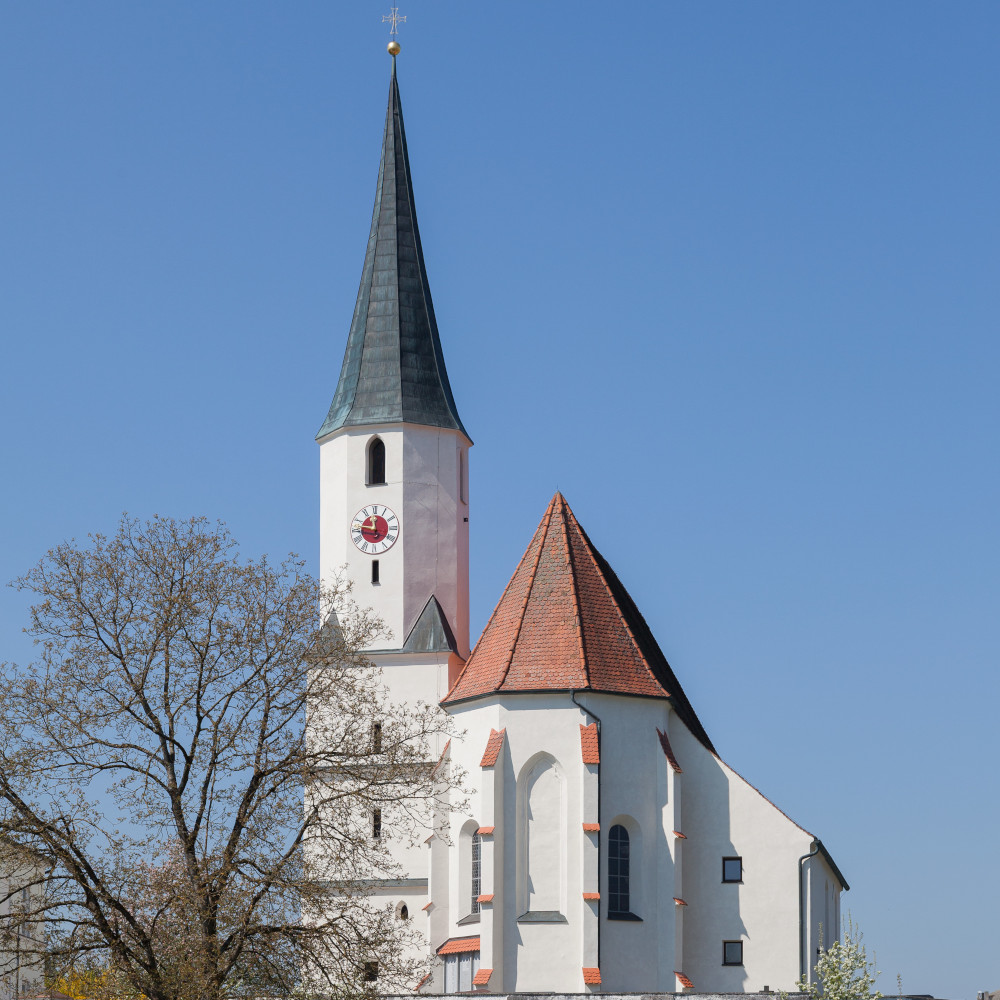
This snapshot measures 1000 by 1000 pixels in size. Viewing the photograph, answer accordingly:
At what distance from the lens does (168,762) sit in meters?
25.4

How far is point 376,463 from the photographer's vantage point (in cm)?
4700

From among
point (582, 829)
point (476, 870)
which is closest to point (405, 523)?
point (476, 870)

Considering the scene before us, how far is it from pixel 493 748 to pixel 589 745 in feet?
7.09

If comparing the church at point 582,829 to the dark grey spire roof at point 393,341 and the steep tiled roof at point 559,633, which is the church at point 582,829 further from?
the dark grey spire roof at point 393,341

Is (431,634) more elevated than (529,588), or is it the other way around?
(529,588)

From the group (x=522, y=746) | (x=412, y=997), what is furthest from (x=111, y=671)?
(x=522, y=746)

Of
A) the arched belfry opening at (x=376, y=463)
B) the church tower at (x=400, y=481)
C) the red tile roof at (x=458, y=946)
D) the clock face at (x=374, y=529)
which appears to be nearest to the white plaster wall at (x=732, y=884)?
the red tile roof at (x=458, y=946)

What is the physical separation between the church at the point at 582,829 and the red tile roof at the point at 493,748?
41 mm

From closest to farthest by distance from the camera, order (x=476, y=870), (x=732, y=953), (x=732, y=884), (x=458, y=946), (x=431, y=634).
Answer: (x=458, y=946) < (x=476, y=870) < (x=732, y=953) < (x=732, y=884) < (x=431, y=634)

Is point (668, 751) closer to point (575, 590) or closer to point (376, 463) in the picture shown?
point (575, 590)

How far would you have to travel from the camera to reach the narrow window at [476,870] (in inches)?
1487

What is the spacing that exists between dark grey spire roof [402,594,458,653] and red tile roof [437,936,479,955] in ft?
28.8

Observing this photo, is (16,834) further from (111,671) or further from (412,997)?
(412,997)

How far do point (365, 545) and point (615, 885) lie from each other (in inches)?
513
